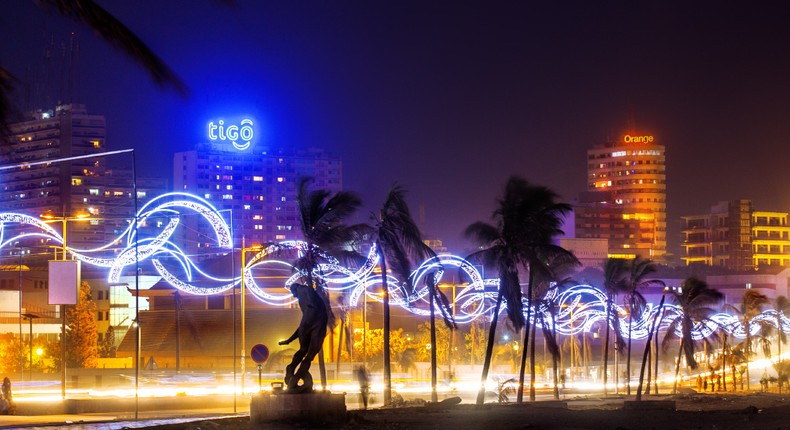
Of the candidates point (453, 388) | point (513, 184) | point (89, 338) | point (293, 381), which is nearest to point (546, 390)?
point (453, 388)

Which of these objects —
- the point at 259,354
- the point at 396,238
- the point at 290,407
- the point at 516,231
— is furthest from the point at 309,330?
the point at 516,231

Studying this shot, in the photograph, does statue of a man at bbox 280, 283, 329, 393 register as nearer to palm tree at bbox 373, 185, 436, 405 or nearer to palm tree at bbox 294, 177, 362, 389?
palm tree at bbox 294, 177, 362, 389

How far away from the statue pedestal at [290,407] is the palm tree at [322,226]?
17926 mm

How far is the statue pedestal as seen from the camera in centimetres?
2562

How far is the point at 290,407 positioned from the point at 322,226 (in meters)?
19.0

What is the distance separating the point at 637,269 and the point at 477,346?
46461 mm

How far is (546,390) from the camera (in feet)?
244

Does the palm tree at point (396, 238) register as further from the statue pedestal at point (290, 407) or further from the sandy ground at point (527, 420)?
the statue pedestal at point (290, 407)

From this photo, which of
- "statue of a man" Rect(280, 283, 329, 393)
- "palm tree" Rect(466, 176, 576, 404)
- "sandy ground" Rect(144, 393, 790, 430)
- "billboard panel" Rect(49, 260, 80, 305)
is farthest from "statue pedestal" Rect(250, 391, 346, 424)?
"palm tree" Rect(466, 176, 576, 404)

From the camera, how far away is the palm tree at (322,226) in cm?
4412

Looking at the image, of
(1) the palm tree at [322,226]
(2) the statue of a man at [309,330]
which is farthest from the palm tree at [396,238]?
(2) the statue of a man at [309,330]

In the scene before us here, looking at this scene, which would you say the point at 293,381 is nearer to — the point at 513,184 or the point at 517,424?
the point at 517,424

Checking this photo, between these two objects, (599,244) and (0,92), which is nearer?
(0,92)

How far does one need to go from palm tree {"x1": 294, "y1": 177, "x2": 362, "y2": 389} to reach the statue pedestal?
17926mm
